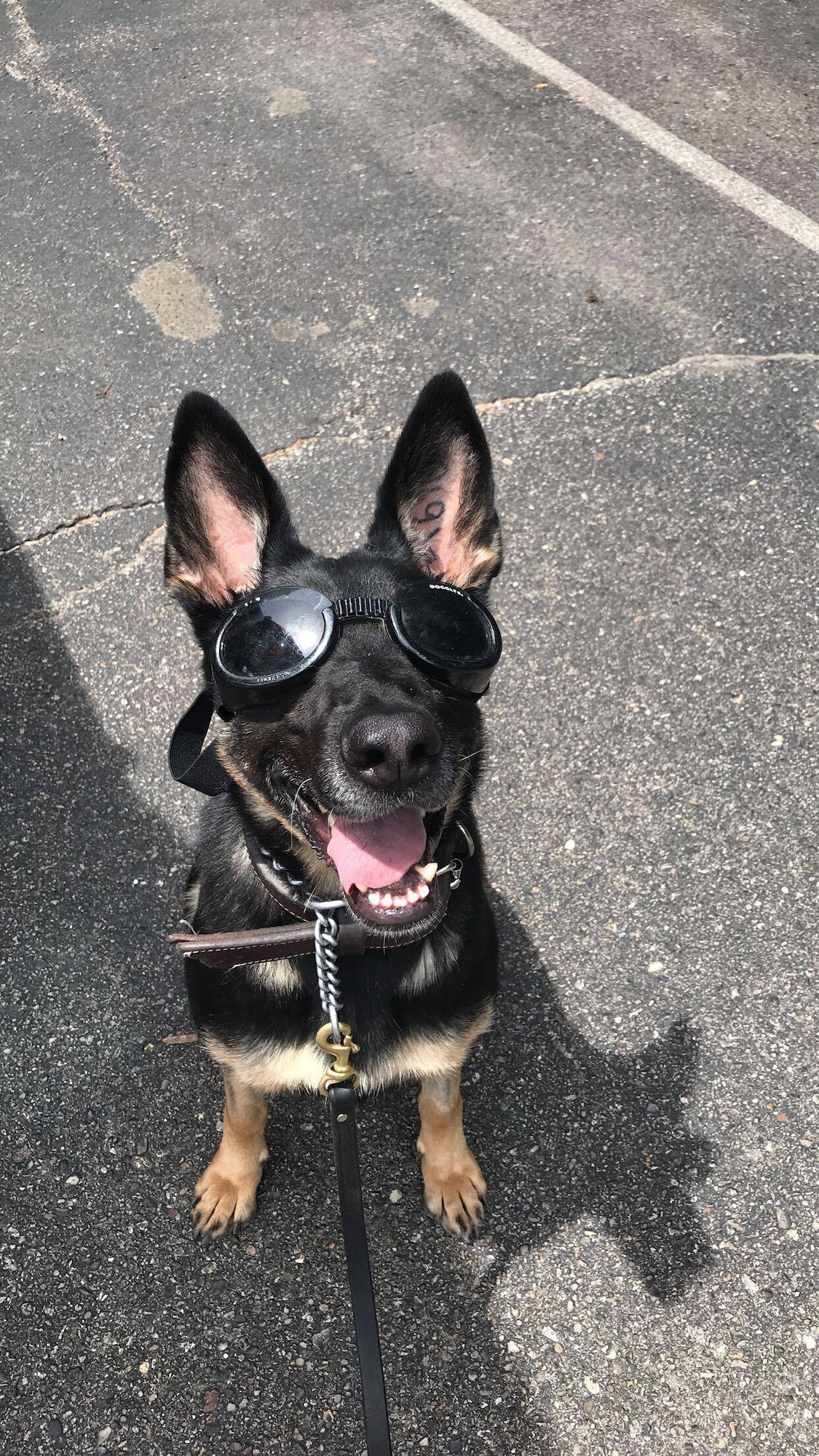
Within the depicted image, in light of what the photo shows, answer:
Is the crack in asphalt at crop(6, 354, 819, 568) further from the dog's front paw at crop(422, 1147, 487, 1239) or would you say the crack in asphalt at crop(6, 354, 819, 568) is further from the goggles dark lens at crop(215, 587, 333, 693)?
the dog's front paw at crop(422, 1147, 487, 1239)

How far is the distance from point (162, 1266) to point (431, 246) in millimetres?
4715

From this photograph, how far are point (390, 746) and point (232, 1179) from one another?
1521 millimetres

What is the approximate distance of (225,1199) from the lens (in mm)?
2906

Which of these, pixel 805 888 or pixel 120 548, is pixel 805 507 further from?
pixel 120 548

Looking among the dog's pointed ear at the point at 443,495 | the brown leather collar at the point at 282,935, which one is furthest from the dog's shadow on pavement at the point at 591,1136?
the dog's pointed ear at the point at 443,495

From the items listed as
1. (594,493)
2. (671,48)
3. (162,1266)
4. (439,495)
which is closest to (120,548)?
(594,493)

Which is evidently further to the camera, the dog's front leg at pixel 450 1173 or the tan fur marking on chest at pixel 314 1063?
the dog's front leg at pixel 450 1173

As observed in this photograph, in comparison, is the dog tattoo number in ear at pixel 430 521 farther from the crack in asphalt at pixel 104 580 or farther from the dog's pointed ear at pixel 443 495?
the crack in asphalt at pixel 104 580

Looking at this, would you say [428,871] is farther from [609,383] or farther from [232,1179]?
[609,383]

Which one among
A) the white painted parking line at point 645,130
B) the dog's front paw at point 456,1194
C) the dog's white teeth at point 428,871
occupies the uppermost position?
the white painted parking line at point 645,130

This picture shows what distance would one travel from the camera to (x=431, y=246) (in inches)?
216

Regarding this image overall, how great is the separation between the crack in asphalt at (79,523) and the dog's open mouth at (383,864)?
271cm

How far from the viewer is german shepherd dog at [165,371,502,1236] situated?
2.21 meters

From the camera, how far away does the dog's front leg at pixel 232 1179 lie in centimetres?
287
